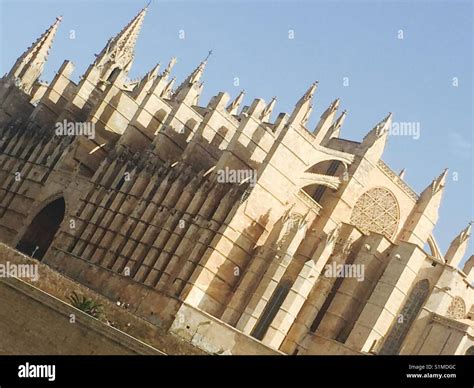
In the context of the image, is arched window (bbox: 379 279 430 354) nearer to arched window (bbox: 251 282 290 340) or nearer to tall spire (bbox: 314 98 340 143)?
arched window (bbox: 251 282 290 340)

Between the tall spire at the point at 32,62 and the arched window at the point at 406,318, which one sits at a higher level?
the tall spire at the point at 32,62

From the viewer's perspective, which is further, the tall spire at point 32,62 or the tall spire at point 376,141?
the tall spire at point 32,62

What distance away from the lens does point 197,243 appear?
37.8 metres

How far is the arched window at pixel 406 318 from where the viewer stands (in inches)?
1483

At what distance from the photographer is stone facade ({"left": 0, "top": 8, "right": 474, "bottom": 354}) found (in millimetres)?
36625

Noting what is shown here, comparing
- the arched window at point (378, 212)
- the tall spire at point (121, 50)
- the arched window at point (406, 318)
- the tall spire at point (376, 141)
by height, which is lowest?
the arched window at point (406, 318)

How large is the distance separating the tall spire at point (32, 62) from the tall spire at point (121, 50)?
366 centimetres

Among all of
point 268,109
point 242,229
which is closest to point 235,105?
point 268,109

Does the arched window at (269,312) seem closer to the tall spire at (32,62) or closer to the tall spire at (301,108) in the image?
the tall spire at (301,108)

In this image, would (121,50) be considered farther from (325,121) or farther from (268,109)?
(325,121)

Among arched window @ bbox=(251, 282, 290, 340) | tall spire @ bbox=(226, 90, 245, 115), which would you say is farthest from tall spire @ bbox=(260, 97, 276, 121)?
arched window @ bbox=(251, 282, 290, 340)

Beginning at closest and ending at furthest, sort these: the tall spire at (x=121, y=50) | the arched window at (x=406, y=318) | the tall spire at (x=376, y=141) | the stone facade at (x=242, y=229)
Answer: the stone facade at (x=242, y=229) < the arched window at (x=406, y=318) < the tall spire at (x=376, y=141) < the tall spire at (x=121, y=50)

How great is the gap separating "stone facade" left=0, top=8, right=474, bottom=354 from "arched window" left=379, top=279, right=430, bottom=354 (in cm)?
6

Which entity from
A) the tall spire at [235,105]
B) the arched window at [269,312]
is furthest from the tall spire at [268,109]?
the arched window at [269,312]
